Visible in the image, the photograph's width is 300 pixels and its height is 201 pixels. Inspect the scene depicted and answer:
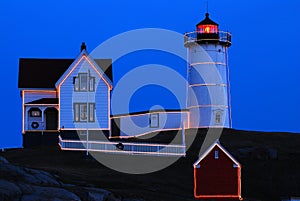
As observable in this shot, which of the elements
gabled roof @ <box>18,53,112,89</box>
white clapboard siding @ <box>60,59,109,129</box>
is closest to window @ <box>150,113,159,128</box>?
gabled roof @ <box>18,53,112,89</box>

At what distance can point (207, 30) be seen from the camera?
73.3 meters

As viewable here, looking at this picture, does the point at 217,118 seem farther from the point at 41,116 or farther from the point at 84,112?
the point at 41,116

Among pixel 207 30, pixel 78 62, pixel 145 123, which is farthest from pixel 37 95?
pixel 207 30

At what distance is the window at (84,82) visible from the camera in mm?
64688

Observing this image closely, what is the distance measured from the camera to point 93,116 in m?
64.6

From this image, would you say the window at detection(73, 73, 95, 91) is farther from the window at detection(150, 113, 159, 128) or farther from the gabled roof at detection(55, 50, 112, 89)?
the window at detection(150, 113, 159, 128)

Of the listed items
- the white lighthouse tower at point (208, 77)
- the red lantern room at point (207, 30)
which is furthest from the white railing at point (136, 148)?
the red lantern room at point (207, 30)

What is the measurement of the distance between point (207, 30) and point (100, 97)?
14762mm

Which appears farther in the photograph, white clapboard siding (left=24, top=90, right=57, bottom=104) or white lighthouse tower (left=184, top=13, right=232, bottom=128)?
white lighthouse tower (left=184, top=13, right=232, bottom=128)

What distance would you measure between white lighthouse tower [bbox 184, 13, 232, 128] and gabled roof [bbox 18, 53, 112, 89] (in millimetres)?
9368

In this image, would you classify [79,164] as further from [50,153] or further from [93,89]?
[93,89]

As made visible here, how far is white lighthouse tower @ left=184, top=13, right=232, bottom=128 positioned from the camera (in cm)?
7212

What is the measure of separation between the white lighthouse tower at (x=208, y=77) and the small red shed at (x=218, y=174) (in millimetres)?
26535

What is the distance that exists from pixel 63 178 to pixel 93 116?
2418 cm
